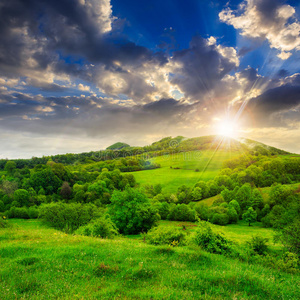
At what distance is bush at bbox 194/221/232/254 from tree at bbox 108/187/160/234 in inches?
1399

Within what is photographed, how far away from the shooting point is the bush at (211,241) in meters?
15.4

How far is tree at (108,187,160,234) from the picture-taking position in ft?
167

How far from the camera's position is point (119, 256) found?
11719 mm

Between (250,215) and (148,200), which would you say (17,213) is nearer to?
(148,200)

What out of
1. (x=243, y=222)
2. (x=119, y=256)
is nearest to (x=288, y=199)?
(x=243, y=222)

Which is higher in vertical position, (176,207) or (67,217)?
(67,217)

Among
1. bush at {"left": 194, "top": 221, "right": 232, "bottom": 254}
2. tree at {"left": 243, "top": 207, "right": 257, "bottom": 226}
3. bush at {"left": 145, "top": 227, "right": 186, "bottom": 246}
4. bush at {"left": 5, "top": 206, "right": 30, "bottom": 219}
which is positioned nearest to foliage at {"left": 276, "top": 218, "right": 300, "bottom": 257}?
bush at {"left": 194, "top": 221, "right": 232, "bottom": 254}

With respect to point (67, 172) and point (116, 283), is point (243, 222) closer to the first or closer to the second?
point (116, 283)

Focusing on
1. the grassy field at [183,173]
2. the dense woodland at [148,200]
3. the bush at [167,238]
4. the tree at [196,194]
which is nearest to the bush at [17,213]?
the dense woodland at [148,200]

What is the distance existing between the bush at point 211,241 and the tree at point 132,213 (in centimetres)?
3554

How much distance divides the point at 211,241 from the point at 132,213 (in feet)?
128

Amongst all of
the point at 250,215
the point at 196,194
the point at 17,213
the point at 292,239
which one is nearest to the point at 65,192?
the point at 17,213

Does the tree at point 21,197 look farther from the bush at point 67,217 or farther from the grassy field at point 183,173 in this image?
the bush at point 67,217

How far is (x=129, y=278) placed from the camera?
878cm
